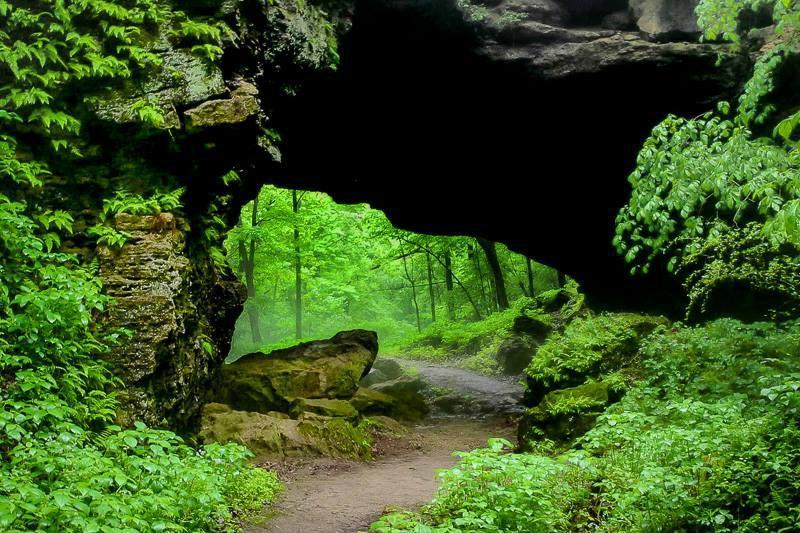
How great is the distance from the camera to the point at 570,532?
16.4ft

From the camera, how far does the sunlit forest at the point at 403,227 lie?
4730mm

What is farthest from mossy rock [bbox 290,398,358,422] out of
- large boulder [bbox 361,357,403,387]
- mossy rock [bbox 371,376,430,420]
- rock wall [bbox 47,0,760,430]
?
large boulder [bbox 361,357,403,387]

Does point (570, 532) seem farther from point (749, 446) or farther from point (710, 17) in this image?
point (710, 17)

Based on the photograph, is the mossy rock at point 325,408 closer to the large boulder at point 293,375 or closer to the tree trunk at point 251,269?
the large boulder at point 293,375

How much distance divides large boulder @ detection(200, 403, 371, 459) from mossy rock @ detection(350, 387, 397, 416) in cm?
196

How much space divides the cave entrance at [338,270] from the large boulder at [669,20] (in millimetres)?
13140

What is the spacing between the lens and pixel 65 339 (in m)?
5.18

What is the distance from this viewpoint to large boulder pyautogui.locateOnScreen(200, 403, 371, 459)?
934cm

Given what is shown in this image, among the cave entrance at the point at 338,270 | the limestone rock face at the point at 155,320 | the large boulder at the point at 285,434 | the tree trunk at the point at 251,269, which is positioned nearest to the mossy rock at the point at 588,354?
the large boulder at the point at 285,434

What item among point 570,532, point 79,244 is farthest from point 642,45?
point 79,244

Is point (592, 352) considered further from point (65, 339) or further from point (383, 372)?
point (383, 372)

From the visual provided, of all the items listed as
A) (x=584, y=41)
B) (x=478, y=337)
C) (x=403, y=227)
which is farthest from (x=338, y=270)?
(x=584, y=41)

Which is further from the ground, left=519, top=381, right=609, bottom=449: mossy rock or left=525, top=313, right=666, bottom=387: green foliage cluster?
left=525, top=313, right=666, bottom=387: green foliage cluster

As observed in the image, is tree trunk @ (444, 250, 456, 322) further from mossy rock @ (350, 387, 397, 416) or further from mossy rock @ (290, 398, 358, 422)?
mossy rock @ (290, 398, 358, 422)
